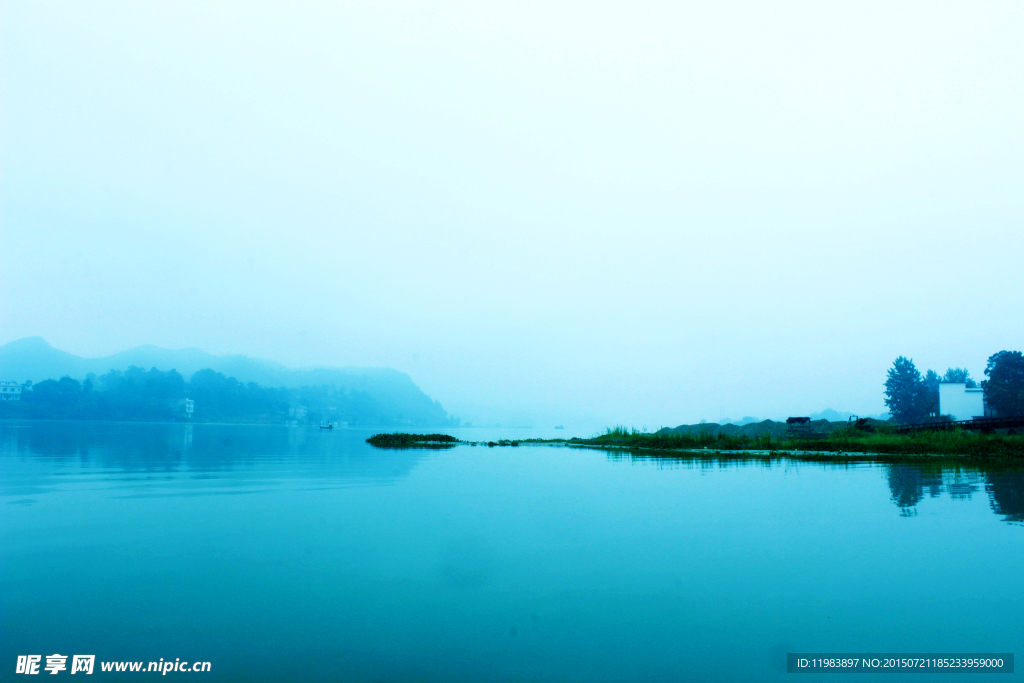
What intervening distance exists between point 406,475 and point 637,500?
1417 centimetres

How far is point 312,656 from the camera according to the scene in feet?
24.7

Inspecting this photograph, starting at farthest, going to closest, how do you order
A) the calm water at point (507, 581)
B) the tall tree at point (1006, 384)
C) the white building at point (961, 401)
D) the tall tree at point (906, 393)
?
the tall tree at point (906, 393) → the white building at point (961, 401) → the tall tree at point (1006, 384) → the calm water at point (507, 581)

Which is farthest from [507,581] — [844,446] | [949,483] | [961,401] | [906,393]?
[906,393]

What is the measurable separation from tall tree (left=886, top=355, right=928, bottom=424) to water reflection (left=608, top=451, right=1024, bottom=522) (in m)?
82.7

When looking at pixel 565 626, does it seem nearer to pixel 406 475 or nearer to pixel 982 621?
pixel 982 621

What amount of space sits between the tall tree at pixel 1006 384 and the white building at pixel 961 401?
1.80 meters

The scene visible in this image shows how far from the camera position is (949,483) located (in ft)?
77.5

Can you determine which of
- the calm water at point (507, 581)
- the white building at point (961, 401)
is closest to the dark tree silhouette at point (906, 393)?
the white building at point (961, 401)

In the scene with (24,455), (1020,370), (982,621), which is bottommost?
(24,455)

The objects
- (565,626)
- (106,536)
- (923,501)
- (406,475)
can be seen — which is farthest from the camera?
(406,475)

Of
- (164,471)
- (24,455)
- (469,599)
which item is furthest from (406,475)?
(24,455)

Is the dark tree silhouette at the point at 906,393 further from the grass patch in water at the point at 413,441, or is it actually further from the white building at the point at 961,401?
the grass patch in water at the point at 413,441

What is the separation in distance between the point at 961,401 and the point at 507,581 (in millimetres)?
106140

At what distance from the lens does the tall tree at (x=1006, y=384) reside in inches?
3255
